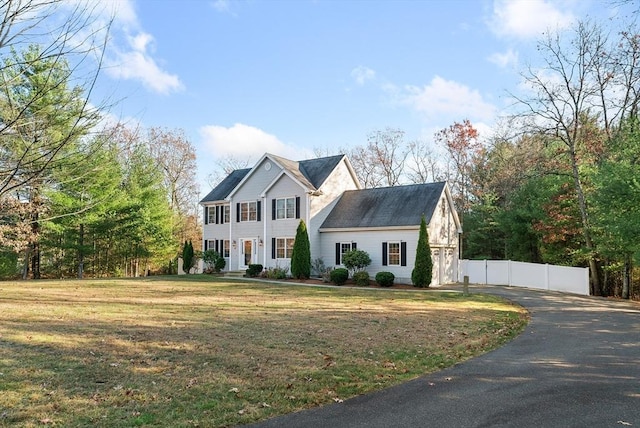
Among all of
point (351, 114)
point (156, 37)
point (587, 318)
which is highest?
point (351, 114)

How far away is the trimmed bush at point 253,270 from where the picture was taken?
2744cm

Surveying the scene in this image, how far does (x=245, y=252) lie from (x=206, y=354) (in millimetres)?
22622

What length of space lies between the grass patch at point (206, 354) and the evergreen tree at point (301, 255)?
10887 millimetres

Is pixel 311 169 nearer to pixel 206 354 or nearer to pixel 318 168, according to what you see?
pixel 318 168

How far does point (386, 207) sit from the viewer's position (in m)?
25.9

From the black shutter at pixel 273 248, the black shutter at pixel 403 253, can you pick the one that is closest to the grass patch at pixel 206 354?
the black shutter at pixel 403 253

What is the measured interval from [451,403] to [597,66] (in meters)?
25.0

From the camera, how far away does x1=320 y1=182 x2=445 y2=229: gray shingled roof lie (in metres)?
24.5

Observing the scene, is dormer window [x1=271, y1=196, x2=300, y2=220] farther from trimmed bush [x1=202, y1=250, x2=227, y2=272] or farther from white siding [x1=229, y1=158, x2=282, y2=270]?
trimmed bush [x1=202, y1=250, x2=227, y2=272]

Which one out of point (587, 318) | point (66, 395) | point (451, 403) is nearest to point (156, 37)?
point (66, 395)

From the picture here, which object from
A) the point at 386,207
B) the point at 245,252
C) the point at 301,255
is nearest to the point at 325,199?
the point at 386,207

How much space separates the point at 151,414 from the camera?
4859 mm

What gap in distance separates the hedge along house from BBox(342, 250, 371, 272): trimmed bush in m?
0.59

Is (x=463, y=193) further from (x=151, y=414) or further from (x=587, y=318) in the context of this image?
(x=151, y=414)
